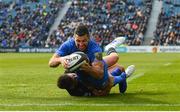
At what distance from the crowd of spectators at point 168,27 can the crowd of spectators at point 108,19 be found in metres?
1.55

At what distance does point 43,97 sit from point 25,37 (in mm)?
46644

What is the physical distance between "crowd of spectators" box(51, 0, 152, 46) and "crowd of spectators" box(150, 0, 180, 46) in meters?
1.55

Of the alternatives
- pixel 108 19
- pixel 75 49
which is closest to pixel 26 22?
pixel 108 19

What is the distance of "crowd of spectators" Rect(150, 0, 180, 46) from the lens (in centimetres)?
5184

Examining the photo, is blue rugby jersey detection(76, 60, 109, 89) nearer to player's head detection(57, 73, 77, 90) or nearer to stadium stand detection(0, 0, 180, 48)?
player's head detection(57, 73, 77, 90)

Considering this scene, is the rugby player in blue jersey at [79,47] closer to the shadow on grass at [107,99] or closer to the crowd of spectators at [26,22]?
the shadow on grass at [107,99]

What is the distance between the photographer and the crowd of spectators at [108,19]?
177 ft

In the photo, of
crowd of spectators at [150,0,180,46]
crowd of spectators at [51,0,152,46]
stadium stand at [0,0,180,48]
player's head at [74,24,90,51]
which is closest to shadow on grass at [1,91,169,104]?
player's head at [74,24,90,51]

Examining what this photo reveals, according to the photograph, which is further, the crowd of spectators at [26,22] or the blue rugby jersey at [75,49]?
the crowd of spectators at [26,22]

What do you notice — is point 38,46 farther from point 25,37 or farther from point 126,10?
point 126,10

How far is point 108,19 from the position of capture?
186ft

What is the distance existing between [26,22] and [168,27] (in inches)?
619

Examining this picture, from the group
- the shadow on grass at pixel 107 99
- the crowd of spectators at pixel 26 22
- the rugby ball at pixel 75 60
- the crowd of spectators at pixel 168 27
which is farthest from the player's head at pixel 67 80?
the crowd of spectators at pixel 26 22

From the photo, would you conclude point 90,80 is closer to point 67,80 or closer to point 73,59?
point 67,80
